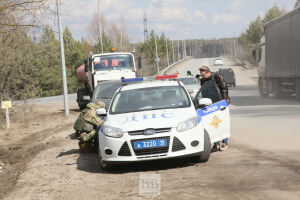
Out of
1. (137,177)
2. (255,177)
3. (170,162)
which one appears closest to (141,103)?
(170,162)

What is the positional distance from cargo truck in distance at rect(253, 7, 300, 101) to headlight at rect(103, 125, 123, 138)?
52.8 feet

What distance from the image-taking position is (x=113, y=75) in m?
24.2

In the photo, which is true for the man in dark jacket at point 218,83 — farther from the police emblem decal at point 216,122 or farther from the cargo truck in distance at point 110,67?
the cargo truck in distance at point 110,67

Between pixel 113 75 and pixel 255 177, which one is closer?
pixel 255 177

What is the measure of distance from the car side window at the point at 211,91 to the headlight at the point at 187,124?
5.78ft

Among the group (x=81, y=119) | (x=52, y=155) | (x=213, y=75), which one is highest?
(x=213, y=75)

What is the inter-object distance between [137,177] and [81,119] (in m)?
3.51

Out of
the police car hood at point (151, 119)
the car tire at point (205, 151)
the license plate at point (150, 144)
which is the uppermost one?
the police car hood at point (151, 119)

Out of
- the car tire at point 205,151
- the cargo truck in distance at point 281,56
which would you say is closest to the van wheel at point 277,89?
the cargo truck in distance at point 281,56

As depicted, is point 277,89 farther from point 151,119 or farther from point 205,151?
point 151,119

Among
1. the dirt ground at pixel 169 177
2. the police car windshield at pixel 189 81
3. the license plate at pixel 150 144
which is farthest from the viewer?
the police car windshield at pixel 189 81

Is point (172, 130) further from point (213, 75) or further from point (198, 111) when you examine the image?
point (213, 75)

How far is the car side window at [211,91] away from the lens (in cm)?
1046

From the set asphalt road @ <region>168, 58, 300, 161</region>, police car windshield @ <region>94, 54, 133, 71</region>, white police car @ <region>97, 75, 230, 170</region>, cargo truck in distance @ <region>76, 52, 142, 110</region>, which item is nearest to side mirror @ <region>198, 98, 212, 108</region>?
white police car @ <region>97, 75, 230, 170</region>
